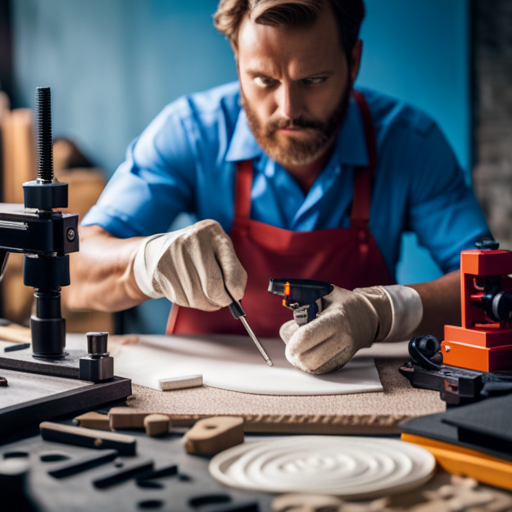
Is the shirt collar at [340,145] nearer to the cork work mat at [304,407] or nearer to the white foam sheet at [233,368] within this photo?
the white foam sheet at [233,368]

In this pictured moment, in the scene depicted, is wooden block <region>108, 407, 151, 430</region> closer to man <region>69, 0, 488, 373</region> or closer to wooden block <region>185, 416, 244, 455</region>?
wooden block <region>185, 416, 244, 455</region>

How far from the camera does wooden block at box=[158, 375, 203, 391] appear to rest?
1419 millimetres

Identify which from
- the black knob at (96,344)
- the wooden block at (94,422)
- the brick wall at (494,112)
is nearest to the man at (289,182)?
the black knob at (96,344)

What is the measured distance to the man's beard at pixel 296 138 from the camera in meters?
2.12

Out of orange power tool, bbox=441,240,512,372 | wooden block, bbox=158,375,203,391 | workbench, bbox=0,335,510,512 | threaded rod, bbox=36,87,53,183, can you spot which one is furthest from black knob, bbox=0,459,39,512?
orange power tool, bbox=441,240,512,372

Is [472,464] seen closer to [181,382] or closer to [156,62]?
[181,382]

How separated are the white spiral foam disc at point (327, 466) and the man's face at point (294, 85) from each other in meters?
1.15

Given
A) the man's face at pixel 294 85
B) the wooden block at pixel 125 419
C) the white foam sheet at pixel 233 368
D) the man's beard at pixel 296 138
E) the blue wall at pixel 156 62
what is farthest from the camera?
the blue wall at pixel 156 62

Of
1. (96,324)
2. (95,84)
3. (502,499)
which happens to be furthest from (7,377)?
(95,84)

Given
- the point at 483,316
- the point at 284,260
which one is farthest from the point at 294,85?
the point at 483,316

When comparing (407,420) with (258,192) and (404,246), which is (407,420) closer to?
(258,192)

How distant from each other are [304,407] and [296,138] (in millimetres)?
1029

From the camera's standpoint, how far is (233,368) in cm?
159

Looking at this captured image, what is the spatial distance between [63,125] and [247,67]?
2450mm
